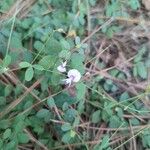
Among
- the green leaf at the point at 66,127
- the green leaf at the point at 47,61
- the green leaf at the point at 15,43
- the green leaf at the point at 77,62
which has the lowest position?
the green leaf at the point at 66,127

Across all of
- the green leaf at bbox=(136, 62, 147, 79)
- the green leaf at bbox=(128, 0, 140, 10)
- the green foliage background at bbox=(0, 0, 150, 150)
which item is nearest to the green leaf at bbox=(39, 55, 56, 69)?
the green foliage background at bbox=(0, 0, 150, 150)

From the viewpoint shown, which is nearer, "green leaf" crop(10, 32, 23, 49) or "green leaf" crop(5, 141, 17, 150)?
"green leaf" crop(5, 141, 17, 150)

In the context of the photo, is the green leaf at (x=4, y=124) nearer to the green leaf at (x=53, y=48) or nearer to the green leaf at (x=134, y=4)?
the green leaf at (x=53, y=48)

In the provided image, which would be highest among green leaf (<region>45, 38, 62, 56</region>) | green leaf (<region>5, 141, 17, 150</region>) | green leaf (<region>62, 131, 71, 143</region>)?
green leaf (<region>45, 38, 62, 56</region>)

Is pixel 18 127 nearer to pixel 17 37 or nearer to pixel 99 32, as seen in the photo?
pixel 17 37

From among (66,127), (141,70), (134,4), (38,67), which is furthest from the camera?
(134,4)

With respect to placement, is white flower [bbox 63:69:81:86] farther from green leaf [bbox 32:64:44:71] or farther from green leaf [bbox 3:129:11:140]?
green leaf [bbox 3:129:11:140]

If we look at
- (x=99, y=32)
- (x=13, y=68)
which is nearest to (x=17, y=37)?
(x=13, y=68)

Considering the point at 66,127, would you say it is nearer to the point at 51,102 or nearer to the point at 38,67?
the point at 51,102

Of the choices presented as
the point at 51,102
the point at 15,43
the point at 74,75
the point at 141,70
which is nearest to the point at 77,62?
the point at 74,75

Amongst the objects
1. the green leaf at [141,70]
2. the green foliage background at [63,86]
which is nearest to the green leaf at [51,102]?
the green foliage background at [63,86]

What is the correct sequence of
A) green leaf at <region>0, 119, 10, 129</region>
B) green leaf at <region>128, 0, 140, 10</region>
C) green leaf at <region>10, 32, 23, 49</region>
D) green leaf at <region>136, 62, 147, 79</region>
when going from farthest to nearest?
green leaf at <region>128, 0, 140, 10</region> < green leaf at <region>136, 62, 147, 79</region> < green leaf at <region>10, 32, 23, 49</region> < green leaf at <region>0, 119, 10, 129</region>
